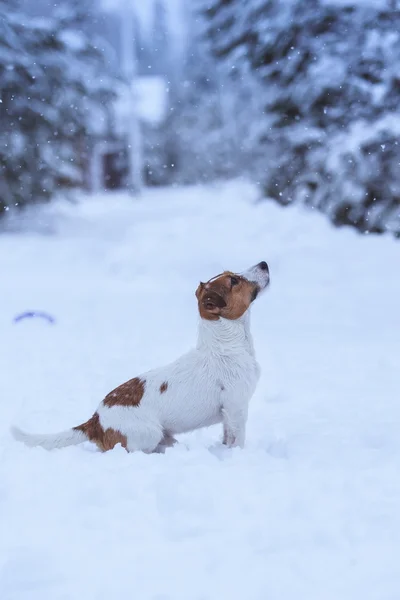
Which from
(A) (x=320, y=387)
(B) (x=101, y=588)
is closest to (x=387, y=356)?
(A) (x=320, y=387)

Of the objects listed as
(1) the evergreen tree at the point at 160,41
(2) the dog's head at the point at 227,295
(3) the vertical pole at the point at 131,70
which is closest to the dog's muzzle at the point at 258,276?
(2) the dog's head at the point at 227,295

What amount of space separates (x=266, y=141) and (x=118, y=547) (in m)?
11.3

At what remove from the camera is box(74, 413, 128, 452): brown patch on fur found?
13.4 ft

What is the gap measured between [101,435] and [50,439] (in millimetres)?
329

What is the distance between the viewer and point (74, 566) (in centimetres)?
290

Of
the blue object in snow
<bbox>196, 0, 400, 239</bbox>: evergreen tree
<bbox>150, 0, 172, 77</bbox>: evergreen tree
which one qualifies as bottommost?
the blue object in snow

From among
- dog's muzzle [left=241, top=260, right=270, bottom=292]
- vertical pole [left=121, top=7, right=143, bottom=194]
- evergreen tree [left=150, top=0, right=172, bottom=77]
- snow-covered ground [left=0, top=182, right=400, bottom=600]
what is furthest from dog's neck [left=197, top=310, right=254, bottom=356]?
evergreen tree [left=150, top=0, right=172, bottom=77]

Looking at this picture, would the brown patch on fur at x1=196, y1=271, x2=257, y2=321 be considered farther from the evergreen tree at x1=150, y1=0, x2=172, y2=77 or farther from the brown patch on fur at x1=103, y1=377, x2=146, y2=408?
the evergreen tree at x1=150, y1=0, x2=172, y2=77

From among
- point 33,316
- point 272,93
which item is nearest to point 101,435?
point 33,316

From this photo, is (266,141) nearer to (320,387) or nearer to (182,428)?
(320,387)

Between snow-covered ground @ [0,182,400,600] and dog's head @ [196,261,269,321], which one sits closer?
snow-covered ground @ [0,182,400,600]

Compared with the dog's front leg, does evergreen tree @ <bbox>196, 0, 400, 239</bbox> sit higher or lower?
higher

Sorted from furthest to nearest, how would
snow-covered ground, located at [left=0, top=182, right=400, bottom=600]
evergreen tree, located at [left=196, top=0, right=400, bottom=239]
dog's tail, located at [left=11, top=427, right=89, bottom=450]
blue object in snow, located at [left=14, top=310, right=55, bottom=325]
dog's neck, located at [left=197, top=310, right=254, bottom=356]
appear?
evergreen tree, located at [left=196, top=0, right=400, bottom=239] → blue object in snow, located at [left=14, top=310, right=55, bottom=325] → dog's neck, located at [left=197, top=310, right=254, bottom=356] → dog's tail, located at [left=11, top=427, right=89, bottom=450] → snow-covered ground, located at [left=0, top=182, right=400, bottom=600]

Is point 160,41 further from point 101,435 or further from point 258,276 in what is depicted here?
point 101,435
